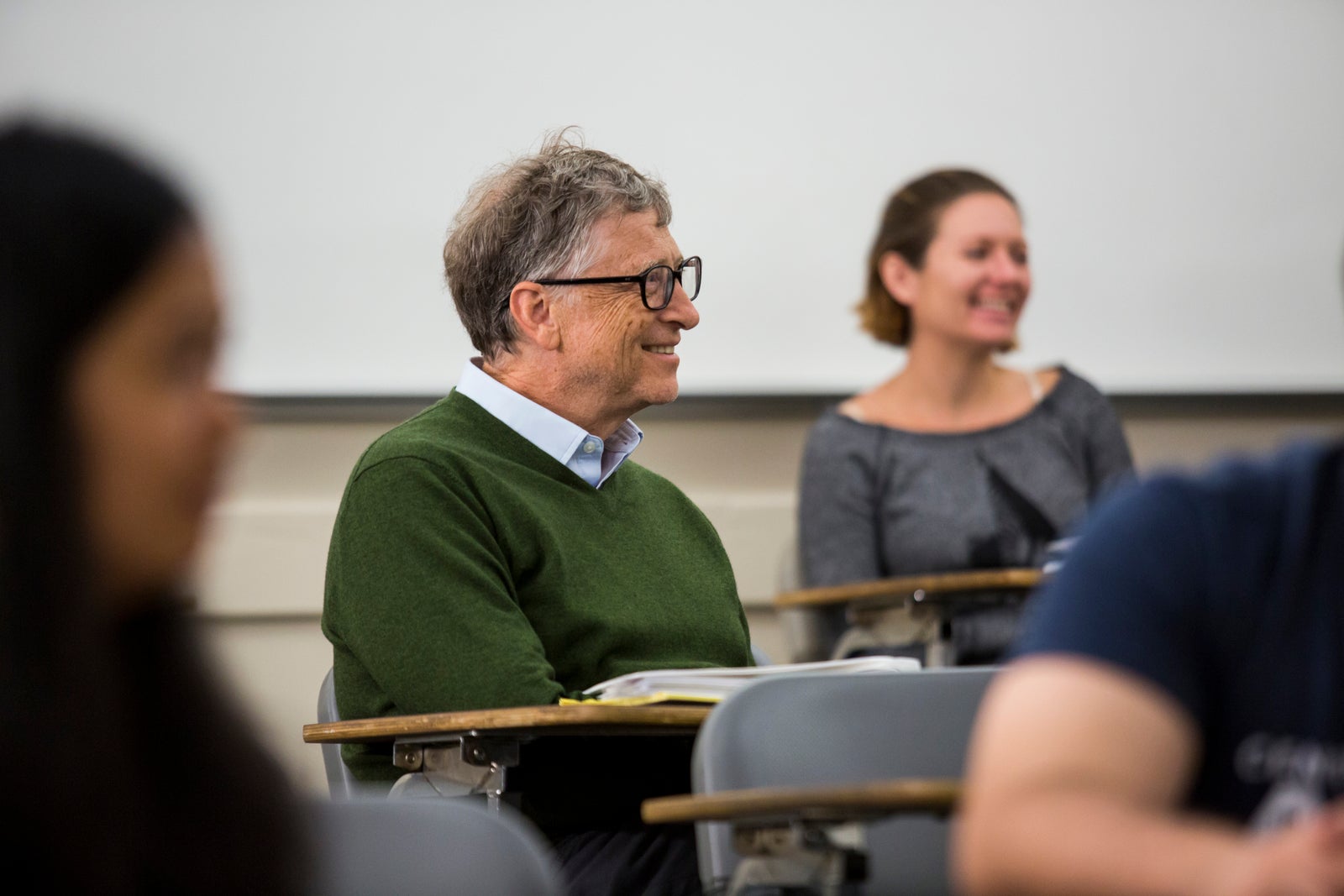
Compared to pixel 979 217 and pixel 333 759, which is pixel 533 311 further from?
pixel 979 217

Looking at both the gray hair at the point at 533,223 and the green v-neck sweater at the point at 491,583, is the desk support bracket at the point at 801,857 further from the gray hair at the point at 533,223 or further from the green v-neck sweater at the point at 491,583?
the gray hair at the point at 533,223

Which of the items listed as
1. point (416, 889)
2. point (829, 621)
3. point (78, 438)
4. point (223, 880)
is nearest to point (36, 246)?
point (78, 438)

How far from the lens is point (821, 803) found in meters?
1.01

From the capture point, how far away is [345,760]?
2.02m

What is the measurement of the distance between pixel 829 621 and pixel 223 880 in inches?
102

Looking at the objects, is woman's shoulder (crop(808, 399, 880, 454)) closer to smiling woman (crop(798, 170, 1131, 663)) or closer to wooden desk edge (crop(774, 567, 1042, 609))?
smiling woman (crop(798, 170, 1131, 663))

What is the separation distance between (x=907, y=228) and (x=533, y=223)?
1.23 meters

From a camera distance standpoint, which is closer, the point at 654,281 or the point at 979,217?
the point at 654,281

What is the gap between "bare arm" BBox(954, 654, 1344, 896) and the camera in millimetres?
728

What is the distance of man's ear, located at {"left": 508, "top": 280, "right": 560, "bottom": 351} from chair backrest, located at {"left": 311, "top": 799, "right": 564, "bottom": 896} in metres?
1.45

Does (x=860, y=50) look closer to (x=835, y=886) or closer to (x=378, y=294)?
(x=378, y=294)

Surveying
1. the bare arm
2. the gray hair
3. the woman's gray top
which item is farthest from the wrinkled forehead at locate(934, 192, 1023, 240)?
the bare arm

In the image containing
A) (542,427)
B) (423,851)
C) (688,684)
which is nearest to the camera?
(423,851)

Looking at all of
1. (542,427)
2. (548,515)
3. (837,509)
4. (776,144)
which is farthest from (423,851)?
(776,144)
